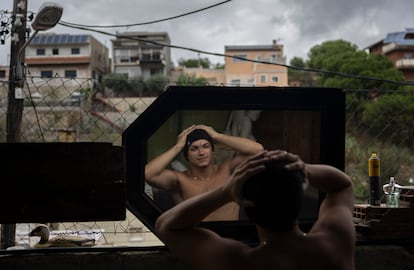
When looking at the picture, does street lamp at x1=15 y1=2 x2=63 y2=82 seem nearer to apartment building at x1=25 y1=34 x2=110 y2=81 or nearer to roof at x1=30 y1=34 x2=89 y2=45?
apartment building at x1=25 y1=34 x2=110 y2=81

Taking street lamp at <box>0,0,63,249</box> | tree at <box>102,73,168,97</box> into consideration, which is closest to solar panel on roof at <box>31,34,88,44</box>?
tree at <box>102,73,168,97</box>

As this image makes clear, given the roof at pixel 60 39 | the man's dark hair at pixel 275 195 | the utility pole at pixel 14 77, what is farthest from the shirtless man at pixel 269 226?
the roof at pixel 60 39

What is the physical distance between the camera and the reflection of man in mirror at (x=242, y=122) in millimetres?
2609

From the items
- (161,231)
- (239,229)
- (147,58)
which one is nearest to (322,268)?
(161,231)

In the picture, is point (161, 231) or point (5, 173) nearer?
point (161, 231)

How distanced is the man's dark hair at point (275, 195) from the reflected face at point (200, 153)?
1.19 metres

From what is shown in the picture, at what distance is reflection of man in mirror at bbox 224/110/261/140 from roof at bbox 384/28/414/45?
5077 cm

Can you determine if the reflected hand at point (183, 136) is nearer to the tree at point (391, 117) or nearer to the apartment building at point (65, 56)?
the tree at point (391, 117)

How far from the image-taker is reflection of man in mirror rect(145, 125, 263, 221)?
256 cm

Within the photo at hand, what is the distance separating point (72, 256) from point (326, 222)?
5.14 ft

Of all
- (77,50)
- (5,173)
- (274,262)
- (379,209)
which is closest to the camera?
(274,262)

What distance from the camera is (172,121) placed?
2566 millimetres

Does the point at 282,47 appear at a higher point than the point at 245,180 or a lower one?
higher

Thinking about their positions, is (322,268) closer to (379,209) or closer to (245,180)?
(245,180)
